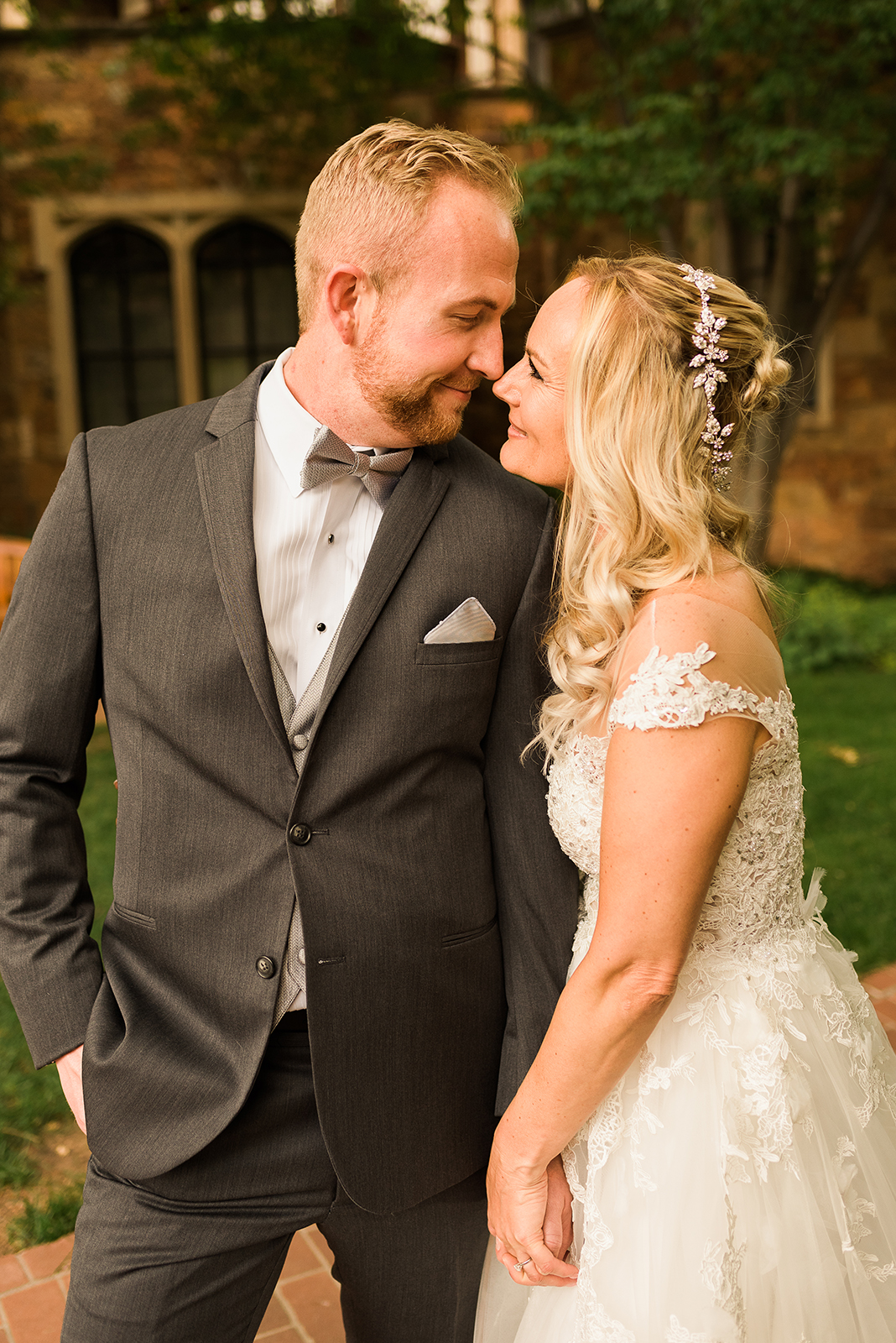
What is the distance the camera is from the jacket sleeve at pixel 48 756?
1.88m

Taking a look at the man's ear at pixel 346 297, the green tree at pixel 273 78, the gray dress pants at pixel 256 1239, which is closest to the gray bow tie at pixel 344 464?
the man's ear at pixel 346 297

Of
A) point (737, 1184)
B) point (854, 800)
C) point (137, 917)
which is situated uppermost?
point (137, 917)

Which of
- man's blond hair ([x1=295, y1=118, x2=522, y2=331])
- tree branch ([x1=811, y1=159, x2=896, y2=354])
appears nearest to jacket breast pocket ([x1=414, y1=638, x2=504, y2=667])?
man's blond hair ([x1=295, y1=118, x2=522, y2=331])

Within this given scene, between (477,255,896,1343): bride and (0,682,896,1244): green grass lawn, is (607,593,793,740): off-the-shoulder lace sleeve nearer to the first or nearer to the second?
(477,255,896,1343): bride

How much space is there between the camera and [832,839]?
18.3 feet

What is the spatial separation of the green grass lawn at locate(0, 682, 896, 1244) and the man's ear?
2544 mm

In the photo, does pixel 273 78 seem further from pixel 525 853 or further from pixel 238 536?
pixel 525 853

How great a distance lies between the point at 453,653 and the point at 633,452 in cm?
44

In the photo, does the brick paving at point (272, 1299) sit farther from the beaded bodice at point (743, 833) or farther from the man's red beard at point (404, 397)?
the man's red beard at point (404, 397)

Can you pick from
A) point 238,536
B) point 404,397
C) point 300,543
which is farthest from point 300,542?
point 404,397

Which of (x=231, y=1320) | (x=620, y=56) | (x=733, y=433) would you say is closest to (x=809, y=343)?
(x=620, y=56)

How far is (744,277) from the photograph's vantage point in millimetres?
10125

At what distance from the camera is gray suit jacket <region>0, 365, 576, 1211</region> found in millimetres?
1824

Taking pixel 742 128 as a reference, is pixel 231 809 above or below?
below
